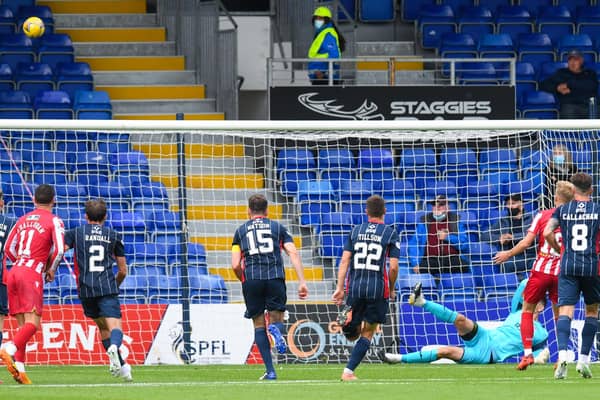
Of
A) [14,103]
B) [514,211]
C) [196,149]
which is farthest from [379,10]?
[514,211]

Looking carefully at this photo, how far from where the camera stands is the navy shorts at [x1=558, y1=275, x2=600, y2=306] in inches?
506

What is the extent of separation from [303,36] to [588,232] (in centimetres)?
1108

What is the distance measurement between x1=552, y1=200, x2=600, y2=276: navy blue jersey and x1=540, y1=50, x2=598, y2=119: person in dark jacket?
8021 mm

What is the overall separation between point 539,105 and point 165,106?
600 cm

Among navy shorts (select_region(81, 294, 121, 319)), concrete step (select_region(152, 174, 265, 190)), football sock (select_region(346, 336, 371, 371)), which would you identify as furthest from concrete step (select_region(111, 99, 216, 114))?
football sock (select_region(346, 336, 371, 371))

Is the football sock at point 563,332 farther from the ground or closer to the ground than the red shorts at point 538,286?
closer to the ground

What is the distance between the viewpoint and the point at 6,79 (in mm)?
20859

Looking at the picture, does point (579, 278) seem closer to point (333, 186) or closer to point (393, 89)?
point (333, 186)

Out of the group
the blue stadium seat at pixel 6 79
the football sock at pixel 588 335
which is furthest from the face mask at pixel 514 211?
the blue stadium seat at pixel 6 79

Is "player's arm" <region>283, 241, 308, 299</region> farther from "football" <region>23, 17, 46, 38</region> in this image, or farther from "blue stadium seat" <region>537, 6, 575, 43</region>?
"blue stadium seat" <region>537, 6, 575, 43</region>

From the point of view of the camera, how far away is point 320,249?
58.4 ft

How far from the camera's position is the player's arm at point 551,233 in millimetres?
12906

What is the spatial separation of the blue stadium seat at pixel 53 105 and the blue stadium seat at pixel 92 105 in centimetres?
15

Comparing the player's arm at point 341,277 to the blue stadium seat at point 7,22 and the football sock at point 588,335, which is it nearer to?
the football sock at point 588,335
